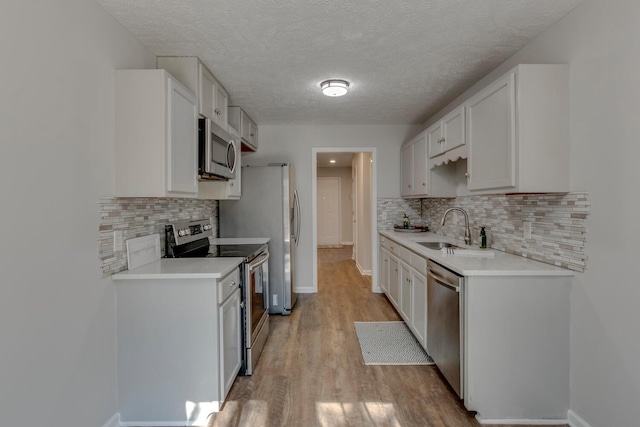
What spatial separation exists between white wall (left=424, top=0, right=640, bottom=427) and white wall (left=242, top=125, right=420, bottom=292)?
2609 millimetres

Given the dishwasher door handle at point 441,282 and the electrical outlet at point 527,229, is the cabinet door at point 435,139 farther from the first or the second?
the dishwasher door handle at point 441,282

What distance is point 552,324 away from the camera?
1.84 m

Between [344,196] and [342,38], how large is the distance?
24.2 feet

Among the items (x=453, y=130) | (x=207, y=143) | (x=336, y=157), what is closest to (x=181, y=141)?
(x=207, y=143)

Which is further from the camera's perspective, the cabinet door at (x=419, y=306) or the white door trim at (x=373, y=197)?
the white door trim at (x=373, y=197)

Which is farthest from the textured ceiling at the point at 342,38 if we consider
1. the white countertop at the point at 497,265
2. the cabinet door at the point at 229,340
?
the cabinet door at the point at 229,340

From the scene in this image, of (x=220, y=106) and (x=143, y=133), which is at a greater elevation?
(x=220, y=106)

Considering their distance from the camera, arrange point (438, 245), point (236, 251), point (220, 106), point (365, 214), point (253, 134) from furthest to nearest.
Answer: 1. point (365, 214)
2. point (253, 134)
3. point (438, 245)
4. point (220, 106)
5. point (236, 251)

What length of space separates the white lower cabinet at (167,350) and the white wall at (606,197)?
2.05 m

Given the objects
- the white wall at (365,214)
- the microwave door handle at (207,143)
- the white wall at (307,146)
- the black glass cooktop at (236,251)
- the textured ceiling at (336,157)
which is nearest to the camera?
the microwave door handle at (207,143)

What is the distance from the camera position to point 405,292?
3.14m

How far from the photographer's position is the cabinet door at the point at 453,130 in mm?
2555

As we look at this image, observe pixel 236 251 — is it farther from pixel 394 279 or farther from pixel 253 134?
pixel 253 134

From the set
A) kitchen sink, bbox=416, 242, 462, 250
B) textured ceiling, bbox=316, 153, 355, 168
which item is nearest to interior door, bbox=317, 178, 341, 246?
textured ceiling, bbox=316, 153, 355, 168
